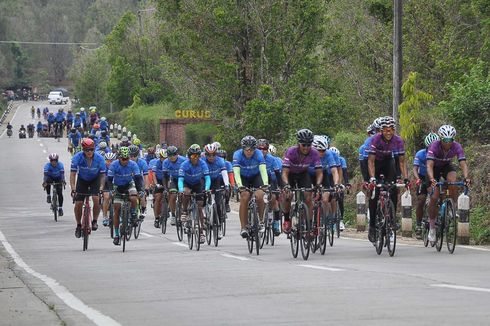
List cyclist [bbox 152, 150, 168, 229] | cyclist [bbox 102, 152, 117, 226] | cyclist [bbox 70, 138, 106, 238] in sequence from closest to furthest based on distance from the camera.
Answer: cyclist [bbox 70, 138, 106, 238]
cyclist [bbox 102, 152, 117, 226]
cyclist [bbox 152, 150, 168, 229]

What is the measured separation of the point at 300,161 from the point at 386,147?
1.39 meters

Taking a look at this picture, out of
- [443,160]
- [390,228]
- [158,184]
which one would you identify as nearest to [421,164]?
[443,160]

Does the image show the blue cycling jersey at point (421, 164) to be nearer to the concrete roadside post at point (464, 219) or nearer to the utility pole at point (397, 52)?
the concrete roadside post at point (464, 219)

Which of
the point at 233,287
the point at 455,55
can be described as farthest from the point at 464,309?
the point at 455,55

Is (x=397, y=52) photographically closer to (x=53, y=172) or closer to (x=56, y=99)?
(x=53, y=172)

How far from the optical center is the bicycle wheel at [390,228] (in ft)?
61.6

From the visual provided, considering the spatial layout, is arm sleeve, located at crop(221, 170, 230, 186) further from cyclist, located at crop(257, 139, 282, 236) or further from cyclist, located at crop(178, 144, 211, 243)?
cyclist, located at crop(257, 139, 282, 236)

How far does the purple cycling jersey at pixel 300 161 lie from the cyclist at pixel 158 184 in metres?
8.19

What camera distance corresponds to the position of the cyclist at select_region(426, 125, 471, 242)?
19141mm

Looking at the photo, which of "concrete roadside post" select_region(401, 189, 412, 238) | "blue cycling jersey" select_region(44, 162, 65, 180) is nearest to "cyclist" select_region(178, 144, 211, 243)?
"concrete roadside post" select_region(401, 189, 412, 238)

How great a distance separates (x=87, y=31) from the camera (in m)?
193

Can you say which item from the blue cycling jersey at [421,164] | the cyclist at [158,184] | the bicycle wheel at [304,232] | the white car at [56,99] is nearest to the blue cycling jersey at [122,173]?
the cyclist at [158,184]

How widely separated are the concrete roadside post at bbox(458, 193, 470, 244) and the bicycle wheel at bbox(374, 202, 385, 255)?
2478mm

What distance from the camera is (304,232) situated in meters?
18.9
